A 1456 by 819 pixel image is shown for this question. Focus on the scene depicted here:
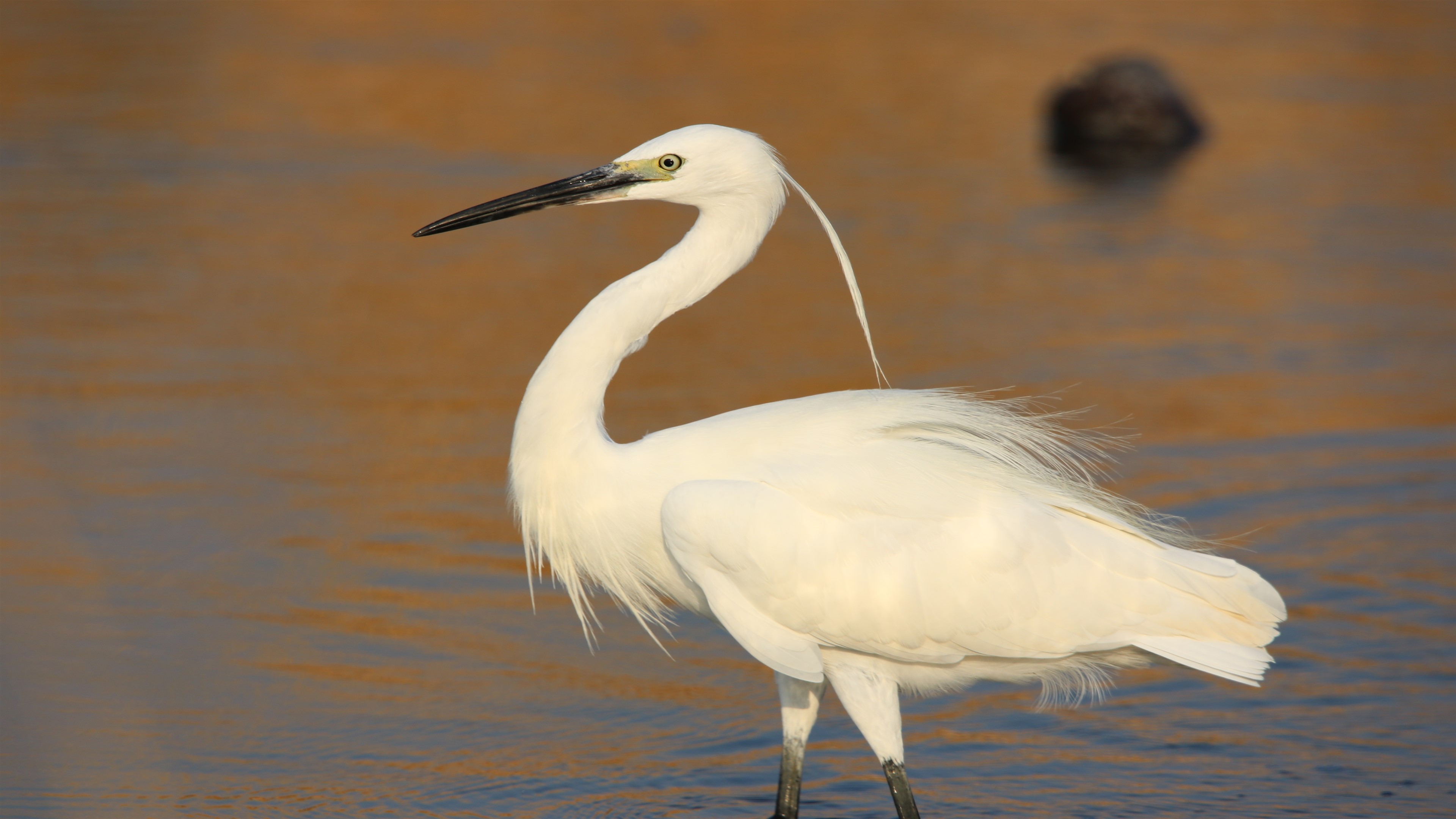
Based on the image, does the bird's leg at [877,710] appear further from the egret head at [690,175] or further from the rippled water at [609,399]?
the egret head at [690,175]

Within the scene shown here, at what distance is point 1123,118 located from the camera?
16.3m

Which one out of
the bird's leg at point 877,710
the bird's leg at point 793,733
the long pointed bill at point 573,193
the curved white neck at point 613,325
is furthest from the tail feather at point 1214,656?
the long pointed bill at point 573,193

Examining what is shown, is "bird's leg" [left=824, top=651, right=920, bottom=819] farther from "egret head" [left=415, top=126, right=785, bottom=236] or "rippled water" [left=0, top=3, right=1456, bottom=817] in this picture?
"egret head" [left=415, top=126, right=785, bottom=236]

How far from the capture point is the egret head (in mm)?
4223

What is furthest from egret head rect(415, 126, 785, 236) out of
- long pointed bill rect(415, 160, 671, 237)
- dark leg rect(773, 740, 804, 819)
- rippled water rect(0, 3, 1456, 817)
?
rippled water rect(0, 3, 1456, 817)

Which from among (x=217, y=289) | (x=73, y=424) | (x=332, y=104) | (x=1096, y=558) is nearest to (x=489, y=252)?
(x=217, y=289)

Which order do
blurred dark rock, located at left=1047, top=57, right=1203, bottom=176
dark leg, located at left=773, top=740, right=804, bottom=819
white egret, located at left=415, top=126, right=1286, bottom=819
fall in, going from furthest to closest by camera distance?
1. blurred dark rock, located at left=1047, top=57, right=1203, bottom=176
2. dark leg, located at left=773, top=740, right=804, bottom=819
3. white egret, located at left=415, top=126, right=1286, bottom=819

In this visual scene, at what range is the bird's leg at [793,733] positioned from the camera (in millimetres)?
4414

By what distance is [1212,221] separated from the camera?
12.9 metres

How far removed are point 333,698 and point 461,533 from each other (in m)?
1.52

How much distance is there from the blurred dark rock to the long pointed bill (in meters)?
12.2

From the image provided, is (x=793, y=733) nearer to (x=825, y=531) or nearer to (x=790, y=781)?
(x=790, y=781)

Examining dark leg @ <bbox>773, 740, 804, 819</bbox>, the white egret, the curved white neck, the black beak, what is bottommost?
dark leg @ <bbox>773, 740, 804, 819</bbox>

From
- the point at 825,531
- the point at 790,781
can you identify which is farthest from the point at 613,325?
the point at 790,781
